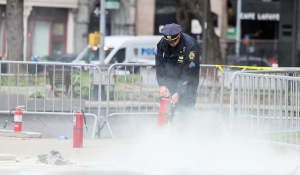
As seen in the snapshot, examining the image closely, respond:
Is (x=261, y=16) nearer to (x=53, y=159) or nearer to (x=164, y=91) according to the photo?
(x=164, y=91)

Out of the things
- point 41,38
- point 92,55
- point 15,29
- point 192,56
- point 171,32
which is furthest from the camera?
point 41,38

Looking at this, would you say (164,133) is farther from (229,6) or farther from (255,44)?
(229,6)

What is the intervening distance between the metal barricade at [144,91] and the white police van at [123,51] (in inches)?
648

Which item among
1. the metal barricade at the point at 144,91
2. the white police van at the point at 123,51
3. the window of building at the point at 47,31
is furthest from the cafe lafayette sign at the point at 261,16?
the metal barricade at the point at 144,91

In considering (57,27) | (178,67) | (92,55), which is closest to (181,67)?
(178,67)

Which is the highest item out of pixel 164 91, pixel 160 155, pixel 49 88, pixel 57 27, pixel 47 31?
pixel 57 27

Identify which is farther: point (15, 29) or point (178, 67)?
point (15, 29)

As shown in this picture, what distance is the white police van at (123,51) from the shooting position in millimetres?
32656

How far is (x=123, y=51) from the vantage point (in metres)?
32.8

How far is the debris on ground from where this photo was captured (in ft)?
34.2

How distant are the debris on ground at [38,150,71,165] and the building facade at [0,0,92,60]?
31.3 m

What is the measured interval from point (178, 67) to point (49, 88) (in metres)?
4.12

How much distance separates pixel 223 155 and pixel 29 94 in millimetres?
4544

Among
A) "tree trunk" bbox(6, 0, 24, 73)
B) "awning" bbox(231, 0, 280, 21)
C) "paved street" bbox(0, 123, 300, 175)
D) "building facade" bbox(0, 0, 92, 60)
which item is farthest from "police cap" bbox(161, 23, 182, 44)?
"awning" bbox(231, 0, 280, 21)
